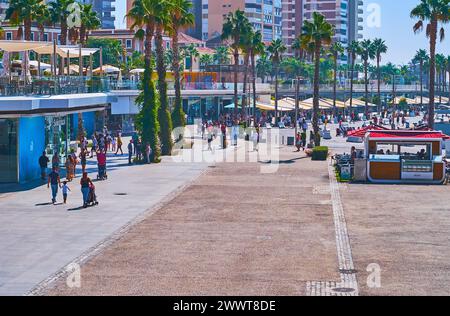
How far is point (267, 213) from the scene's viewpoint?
34.5 meters

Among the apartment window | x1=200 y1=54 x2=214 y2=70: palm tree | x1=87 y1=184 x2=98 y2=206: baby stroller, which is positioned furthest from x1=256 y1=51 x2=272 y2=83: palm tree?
x1=87 y1=184 x2=98 y2=206: baby stroller

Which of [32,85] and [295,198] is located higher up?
[32,85]

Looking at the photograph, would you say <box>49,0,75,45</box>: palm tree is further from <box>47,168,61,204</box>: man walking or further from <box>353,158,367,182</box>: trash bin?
<box>47,168,61,204</box>: man walking

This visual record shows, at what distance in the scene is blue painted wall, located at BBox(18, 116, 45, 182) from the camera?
43.0m

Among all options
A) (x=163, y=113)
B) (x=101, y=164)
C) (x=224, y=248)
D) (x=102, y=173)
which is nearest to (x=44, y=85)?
(x=101, y=164)

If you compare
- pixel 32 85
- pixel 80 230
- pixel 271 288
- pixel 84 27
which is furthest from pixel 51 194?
pixel 84 27

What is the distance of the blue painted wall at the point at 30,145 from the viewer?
43000mm

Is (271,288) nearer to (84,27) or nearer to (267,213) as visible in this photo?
(267,213)

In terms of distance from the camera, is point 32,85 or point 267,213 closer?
point 267,213

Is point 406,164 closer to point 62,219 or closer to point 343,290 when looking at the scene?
point 62,219

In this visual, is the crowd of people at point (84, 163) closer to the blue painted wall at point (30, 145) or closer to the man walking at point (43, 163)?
the man walking at point (43, 163)

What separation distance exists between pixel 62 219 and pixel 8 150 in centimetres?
1120
